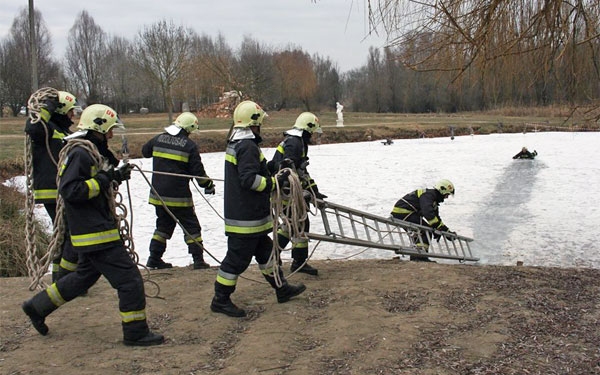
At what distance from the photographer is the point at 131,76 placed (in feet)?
180

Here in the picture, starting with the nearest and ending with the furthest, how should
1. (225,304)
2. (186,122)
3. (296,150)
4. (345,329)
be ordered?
(345,329) < (225,304) < (296,150) < (186,122)

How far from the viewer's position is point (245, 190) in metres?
4.87

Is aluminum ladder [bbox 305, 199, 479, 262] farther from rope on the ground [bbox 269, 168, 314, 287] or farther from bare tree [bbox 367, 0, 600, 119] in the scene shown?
bare tree [bbox 367, 0, 600, 119]

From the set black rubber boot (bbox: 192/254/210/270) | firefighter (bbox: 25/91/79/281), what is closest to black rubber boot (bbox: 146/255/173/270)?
black rubber boot (bbox: 192/254/210/270)

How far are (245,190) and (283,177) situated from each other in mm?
433

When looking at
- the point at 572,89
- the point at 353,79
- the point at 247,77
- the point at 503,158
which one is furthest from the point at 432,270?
the point at 353,79

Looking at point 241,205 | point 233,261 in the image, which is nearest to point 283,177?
point 241,205

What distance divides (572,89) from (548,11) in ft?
4.25

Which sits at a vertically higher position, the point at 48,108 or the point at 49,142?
the point at 48,108

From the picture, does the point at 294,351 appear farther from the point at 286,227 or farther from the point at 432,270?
the point at 432,270

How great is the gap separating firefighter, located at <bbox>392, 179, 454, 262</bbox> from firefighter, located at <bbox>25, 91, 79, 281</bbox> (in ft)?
15.6

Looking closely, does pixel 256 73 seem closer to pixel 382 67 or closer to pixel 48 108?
pixel 382 67

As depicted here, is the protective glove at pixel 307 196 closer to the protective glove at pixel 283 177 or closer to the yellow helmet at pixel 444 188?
the protective glove at pixel 283 177

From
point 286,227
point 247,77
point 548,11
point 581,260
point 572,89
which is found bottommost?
point 581,260
